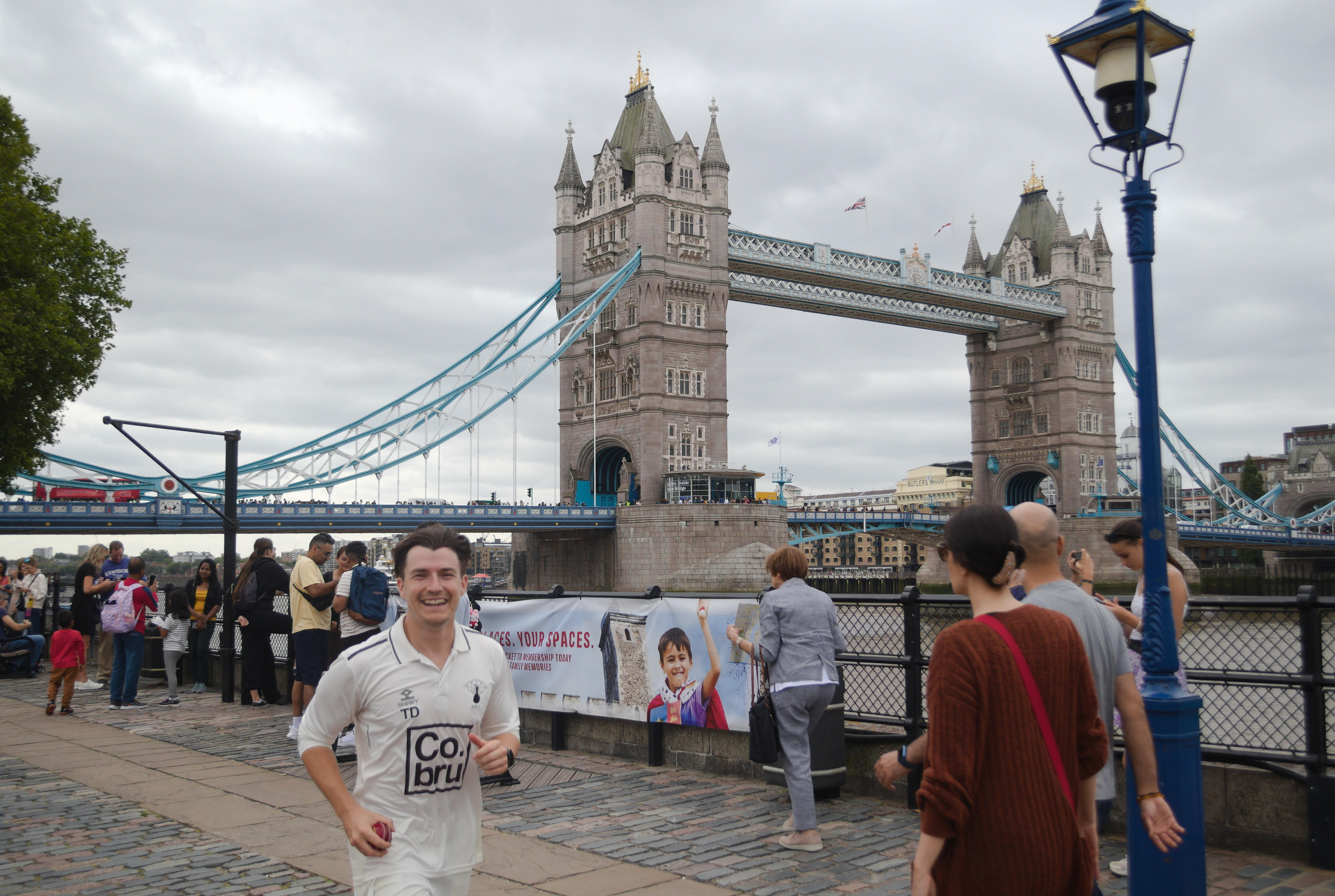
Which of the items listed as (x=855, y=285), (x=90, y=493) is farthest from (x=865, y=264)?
(x=90, y=493)

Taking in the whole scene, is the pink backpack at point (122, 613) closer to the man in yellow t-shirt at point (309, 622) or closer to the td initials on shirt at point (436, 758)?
the man in yellow t-shirt at point (309, 622)

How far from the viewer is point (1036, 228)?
2665 inches

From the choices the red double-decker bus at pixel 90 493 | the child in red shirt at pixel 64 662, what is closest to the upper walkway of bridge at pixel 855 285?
the red double-decker bus at pixel 90 493

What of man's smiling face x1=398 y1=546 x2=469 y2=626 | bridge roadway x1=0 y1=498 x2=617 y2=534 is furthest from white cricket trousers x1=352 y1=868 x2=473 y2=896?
bridge roadway x1=0 y1=498 x2=617 y2=534

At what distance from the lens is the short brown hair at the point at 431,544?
3.18 meters

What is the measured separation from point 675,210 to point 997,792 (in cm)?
4700

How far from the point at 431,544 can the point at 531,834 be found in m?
3.50

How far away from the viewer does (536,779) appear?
25.2 ft

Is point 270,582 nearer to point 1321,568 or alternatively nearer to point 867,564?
point 1321,568

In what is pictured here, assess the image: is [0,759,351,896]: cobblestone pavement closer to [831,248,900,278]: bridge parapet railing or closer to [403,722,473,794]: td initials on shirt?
[403,722,473,794]: td initials on shirt

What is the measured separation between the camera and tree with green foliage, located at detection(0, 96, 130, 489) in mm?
20203

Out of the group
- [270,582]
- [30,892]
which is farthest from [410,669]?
[270,582]

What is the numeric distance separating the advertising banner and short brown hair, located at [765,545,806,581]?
1107 millimetres

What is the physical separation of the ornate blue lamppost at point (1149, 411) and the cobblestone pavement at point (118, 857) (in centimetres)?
368
